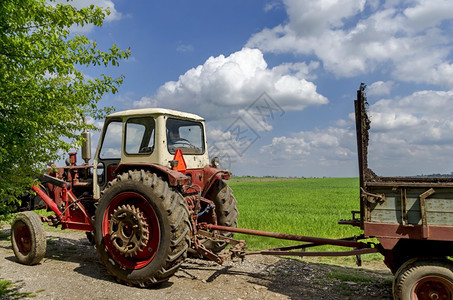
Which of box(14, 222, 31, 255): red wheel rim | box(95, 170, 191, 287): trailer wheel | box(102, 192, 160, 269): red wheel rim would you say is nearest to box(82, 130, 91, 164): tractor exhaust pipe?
box(95, 170, 191, 287): trailer wheel

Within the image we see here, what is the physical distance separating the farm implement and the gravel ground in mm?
327

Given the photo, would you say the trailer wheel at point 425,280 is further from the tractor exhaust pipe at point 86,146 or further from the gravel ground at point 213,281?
the tractor exhaust pipe at point 86,146

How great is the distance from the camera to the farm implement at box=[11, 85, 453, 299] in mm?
4090

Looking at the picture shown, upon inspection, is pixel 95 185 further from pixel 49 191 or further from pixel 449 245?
pixel 449 245

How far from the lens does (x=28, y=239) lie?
6.42m

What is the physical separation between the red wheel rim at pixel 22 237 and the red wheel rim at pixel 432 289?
6340 mm

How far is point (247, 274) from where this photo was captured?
5.81m

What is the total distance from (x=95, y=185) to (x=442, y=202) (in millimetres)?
5406

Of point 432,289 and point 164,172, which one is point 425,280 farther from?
point 164,172

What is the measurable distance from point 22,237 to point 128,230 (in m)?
2.55

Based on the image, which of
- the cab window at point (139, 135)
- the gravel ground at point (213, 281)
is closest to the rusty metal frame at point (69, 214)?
the gravel ground at point (213, 281)

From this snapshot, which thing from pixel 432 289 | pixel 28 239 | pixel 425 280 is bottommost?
pixel 432 289

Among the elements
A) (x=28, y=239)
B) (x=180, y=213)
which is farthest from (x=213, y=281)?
(x=28, y=239)

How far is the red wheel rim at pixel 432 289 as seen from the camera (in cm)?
402
